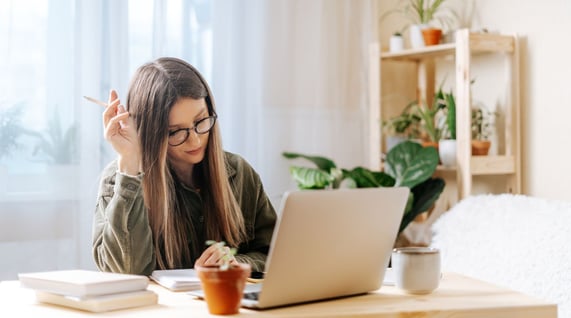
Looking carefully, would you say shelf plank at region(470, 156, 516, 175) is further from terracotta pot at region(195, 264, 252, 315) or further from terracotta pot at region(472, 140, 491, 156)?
terracotta pot at region(195, 264, 252, 315)

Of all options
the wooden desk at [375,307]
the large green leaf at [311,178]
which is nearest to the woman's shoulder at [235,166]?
the wooden desk at [375,307]

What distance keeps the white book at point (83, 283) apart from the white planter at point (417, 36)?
234cm

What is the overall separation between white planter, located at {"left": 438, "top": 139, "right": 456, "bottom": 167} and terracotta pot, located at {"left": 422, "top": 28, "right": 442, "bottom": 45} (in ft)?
1.46

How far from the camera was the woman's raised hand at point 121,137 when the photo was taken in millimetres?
1724

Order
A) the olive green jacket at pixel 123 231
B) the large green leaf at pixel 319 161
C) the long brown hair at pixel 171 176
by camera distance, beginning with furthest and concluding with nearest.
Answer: the large green leaf at pixel 319 161 → the long brown hair at pixel 171 176 → the olive green jacket at pixel 123 231

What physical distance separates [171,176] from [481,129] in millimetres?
1701

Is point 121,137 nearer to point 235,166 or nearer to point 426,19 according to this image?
point 235,166

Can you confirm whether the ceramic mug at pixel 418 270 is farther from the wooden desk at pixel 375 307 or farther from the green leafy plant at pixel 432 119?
the green leafy plant at pixel 432 119

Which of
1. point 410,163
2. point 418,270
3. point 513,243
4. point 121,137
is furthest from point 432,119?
point 418,270

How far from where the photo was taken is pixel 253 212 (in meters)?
2.14

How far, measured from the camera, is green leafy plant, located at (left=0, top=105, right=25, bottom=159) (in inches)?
105

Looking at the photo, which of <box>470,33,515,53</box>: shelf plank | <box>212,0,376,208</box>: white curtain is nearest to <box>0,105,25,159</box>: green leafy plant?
<box>212,0,376,208</box>: white curtain

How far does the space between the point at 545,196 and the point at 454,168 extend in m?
0.38

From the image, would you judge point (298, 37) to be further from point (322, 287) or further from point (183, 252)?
point (322, 287)
